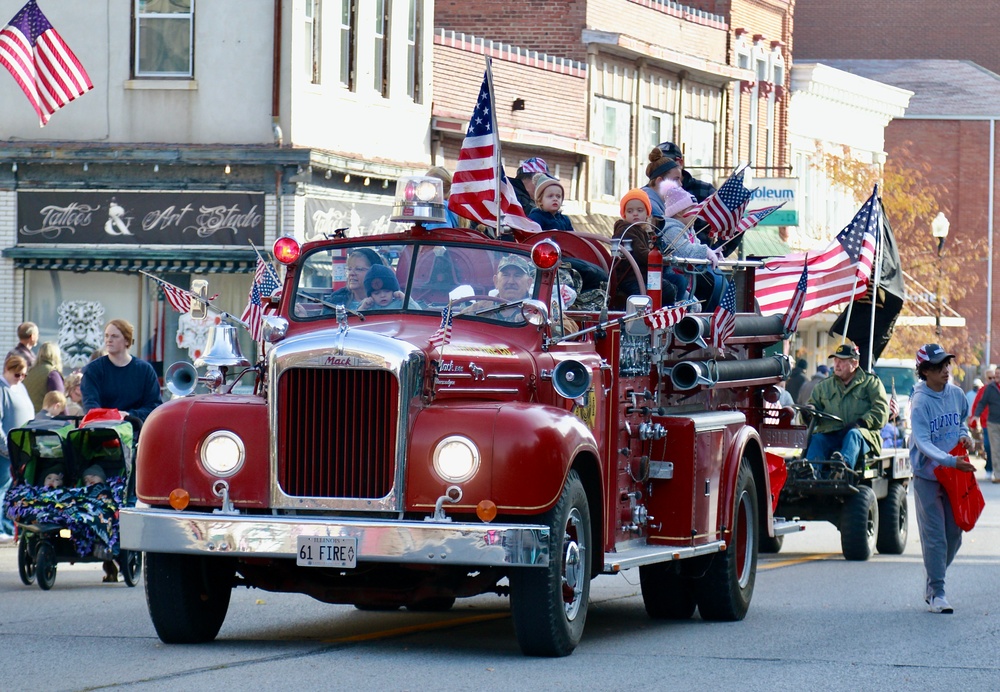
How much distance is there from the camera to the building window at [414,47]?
27.9 metres

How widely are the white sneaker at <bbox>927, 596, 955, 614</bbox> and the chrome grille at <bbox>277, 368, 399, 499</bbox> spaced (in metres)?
4.94

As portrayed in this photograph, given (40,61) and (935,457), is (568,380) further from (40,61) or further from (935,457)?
(40,61)

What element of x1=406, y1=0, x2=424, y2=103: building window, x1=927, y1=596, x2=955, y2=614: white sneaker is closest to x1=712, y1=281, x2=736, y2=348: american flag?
x1=927, y1=596, x2=955, y2=614: white sneaker

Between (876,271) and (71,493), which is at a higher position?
(876,271)

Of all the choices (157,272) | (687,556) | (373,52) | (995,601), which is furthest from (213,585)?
(373,52)

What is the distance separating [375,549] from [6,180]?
16.7 metres

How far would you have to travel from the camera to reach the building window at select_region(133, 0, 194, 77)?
80.9ft

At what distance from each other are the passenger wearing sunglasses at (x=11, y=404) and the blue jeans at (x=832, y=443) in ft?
23.2

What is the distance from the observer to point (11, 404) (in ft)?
53.9

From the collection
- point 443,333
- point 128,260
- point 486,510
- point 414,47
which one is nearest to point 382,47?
point 414,47

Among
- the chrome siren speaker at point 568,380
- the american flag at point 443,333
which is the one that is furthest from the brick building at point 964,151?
the chrome siren speaker at point 568,380

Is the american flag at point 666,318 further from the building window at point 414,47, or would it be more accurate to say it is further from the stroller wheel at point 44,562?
the building window at point 414,47

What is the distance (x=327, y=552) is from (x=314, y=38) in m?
16.7

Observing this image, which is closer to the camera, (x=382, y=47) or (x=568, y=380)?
(x=568, y=380)
